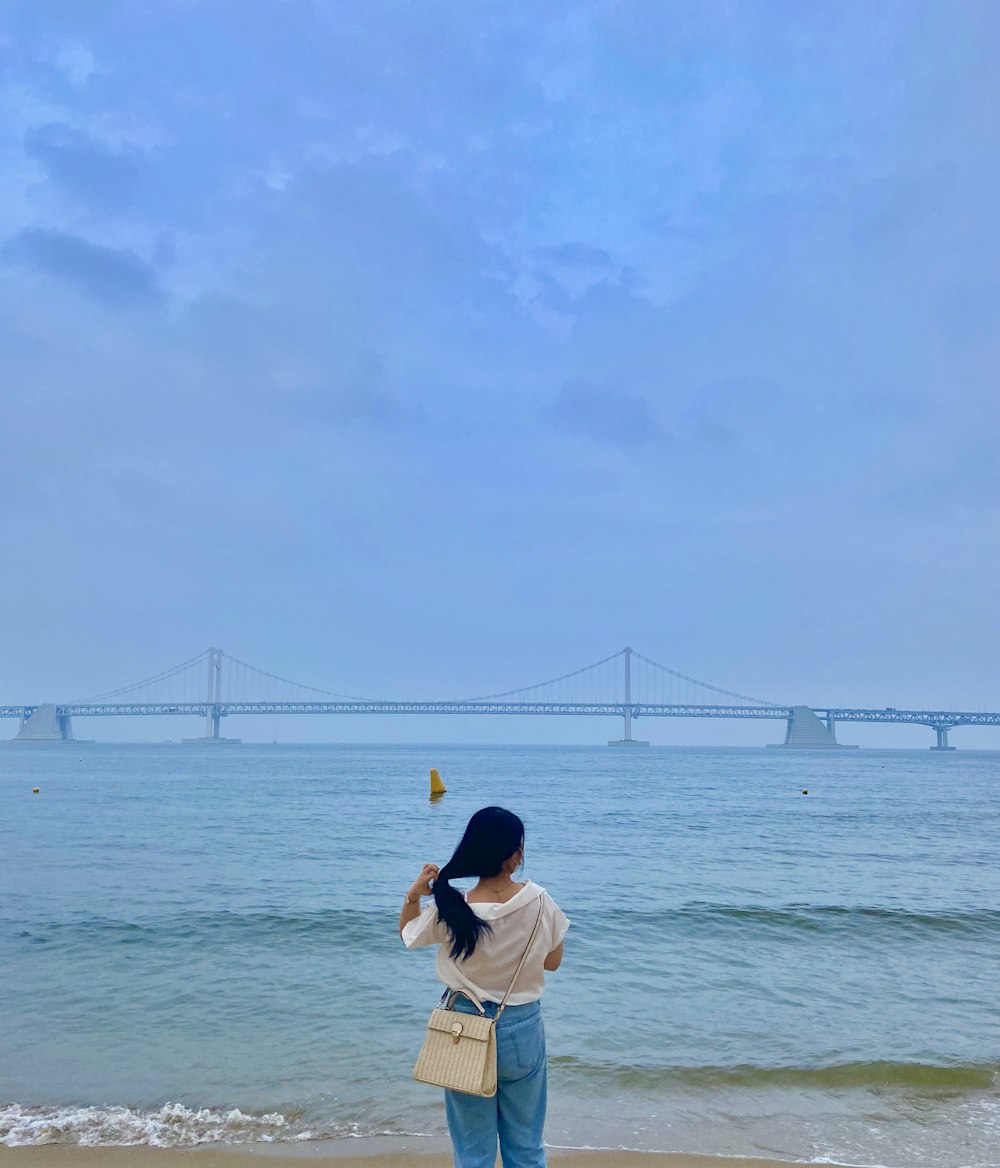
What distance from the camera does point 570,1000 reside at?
6.50m

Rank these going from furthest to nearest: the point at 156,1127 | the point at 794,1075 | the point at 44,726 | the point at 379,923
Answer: the point at 44,726 → the point at 379,923 → the point at 794,1075 → the point at 156,1127

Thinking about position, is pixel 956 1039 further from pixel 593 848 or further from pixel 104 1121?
pixel 593 848

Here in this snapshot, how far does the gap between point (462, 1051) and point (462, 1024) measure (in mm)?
61

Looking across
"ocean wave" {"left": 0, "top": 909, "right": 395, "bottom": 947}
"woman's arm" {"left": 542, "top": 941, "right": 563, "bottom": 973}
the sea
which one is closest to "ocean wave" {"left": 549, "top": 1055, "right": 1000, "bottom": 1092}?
the sea

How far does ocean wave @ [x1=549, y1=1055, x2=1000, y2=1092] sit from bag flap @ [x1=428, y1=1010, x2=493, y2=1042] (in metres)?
3.05

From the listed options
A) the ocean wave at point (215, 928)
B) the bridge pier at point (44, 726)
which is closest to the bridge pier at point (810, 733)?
the bridge pier at point (44, 726)

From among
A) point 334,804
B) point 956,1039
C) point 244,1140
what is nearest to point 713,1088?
point 956,1039

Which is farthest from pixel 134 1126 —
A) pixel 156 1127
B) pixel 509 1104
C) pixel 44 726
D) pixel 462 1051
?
pixel 44 726

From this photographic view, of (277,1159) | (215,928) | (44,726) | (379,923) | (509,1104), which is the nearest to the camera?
(509,1104)

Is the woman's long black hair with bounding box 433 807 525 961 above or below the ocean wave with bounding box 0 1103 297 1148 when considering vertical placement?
above

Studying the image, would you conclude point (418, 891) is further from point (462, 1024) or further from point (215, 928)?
point (215, 928)

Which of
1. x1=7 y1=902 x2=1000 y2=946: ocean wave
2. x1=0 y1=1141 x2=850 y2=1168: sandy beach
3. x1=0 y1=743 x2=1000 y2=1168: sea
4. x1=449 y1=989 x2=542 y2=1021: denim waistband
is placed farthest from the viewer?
x1=7 y1=902 x2=1000 y2=946: ocean wave

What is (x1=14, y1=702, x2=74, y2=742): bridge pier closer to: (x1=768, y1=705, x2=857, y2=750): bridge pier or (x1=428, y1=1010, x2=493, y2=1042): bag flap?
(x1=768, y1=705, x2=857, y2=750): bridge pier

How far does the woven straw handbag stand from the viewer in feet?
7.69
